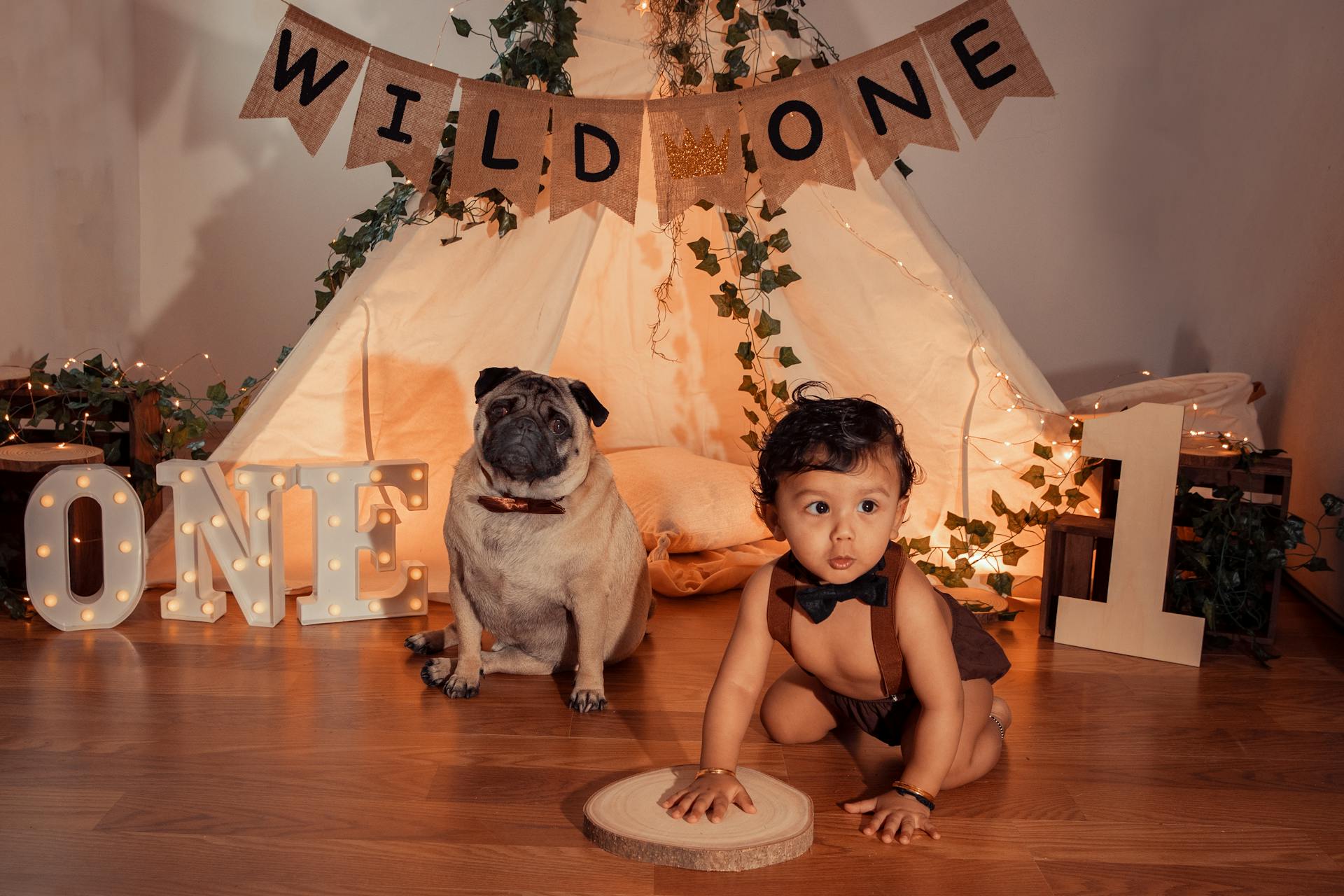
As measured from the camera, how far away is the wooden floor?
5.17 feet

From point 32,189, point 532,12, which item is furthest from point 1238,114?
point 32,189

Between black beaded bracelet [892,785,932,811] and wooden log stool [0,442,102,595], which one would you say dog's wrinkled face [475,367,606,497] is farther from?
wooden log stool [0,442,102,595]

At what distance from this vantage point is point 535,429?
215 cm

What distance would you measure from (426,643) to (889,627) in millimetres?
1168

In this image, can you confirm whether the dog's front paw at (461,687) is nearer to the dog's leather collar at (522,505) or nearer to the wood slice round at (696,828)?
the dog's leather collar at (522,505)

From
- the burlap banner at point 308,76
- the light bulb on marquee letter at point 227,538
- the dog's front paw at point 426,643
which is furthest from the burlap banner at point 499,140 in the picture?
the dog's front paw at point 426,643

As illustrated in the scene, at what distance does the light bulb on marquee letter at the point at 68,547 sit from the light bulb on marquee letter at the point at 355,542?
1.26 ft

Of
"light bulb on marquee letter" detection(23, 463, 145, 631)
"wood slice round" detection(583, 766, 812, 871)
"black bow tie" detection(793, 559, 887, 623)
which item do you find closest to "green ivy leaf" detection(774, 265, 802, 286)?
"black bow tie" detection(793, 559, 887, 623)

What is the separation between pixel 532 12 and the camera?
2.72 meters

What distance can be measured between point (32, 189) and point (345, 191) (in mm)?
1146

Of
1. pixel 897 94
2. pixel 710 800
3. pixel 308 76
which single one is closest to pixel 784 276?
pixel 897 94

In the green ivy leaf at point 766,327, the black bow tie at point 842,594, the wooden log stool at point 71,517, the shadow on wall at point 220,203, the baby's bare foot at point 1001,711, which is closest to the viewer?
the black bow tie at point 842,594

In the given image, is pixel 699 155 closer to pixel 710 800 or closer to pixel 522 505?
pixel 522 505

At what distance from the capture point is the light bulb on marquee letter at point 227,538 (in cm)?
258
